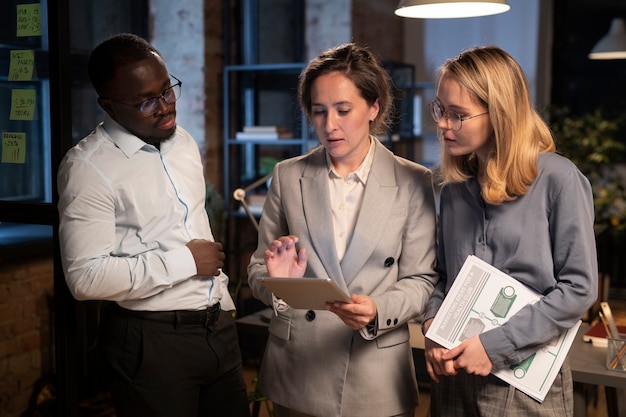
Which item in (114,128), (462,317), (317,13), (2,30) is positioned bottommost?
(462,317)

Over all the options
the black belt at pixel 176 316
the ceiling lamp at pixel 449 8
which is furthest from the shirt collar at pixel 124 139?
the ceiling lamp at pixel 449 8

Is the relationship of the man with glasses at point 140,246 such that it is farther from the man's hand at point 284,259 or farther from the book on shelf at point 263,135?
the book on shelf at point 263,135

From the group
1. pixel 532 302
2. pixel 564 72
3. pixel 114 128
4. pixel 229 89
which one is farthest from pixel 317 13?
pixel 532 302

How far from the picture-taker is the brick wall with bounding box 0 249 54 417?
10.6ft

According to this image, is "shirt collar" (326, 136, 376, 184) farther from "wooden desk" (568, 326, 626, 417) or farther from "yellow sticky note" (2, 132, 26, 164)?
"yellow sticky note" (2, 132, 26, 164)

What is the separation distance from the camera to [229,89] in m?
5.70

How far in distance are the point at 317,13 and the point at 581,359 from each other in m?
4.27

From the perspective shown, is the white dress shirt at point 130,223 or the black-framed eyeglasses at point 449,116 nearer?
the black-framed eyeglasses at point 449,116

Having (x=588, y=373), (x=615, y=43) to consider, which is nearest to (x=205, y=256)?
(x=588, y=373)

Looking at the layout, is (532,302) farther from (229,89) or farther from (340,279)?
(229,89)

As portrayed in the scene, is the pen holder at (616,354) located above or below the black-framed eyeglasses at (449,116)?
below

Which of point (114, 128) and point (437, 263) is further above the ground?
point (114, 128)

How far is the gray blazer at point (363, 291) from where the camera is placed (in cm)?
195

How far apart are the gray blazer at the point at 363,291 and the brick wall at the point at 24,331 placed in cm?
147
